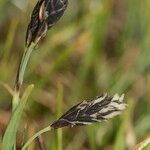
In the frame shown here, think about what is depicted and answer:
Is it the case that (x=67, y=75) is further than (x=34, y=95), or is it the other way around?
(x=67, y=75)

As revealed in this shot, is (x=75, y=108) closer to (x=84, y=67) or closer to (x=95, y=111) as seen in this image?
(x=95, y=111)

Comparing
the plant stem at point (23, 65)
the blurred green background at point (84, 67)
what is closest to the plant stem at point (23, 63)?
the plant stem at point (23, 65)

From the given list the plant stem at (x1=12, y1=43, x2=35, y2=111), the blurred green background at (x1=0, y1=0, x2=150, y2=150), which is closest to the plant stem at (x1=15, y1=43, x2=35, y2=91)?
the plant stem at (x1=12, y1=43, x2=35, y2=111)

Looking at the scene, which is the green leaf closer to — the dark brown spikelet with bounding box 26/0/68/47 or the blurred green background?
the dark brown spikelet with bounding box 26/0/68/47

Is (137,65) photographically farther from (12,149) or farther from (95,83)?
(12,149)

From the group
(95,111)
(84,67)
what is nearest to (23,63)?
(95,111)

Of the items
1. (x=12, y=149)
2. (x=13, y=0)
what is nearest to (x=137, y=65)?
(x=13, y=0)
